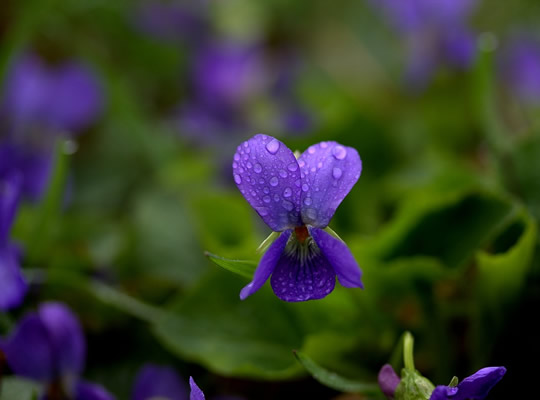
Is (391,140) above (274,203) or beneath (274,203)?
beneath

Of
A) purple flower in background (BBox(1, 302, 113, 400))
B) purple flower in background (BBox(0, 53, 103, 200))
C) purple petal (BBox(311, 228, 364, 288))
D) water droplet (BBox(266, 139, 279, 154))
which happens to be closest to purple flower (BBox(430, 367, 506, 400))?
purple petal (BBox(311, 228, 364, 288))

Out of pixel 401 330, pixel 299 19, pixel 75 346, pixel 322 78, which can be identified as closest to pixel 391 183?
pixel 401 330

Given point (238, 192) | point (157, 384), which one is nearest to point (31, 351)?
point (157, 384)

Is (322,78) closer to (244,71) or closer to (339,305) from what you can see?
(244,71)

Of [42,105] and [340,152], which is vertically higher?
[340,152]

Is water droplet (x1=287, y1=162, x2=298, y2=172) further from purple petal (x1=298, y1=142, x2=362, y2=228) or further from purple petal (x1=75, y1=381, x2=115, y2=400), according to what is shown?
purple petal (x1=75, y1=381, x2=115, y2=400)

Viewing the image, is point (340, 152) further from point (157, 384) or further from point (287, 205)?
point (157, 384)
